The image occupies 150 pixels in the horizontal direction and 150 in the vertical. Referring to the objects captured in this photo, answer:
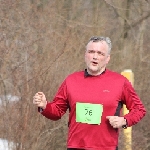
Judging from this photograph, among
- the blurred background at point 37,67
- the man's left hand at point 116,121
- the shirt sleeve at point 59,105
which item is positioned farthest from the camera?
the blurred background at point 37,67

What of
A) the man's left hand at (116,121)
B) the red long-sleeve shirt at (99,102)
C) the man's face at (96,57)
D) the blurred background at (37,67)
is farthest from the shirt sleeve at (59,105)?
the blurred background at (37,67)

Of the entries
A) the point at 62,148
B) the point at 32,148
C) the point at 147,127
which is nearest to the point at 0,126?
the point at 32,148

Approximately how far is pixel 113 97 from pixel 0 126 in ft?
10.5

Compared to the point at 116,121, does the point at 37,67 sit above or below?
above

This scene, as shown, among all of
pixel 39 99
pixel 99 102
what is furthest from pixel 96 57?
pixel 39 99

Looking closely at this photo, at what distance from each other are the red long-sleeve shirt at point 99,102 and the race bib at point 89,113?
0.09 feet

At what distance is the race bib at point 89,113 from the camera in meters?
5.00

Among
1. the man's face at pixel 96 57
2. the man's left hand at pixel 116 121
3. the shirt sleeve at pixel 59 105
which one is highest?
the man's face at pixel 96 57

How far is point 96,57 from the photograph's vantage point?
505 cm

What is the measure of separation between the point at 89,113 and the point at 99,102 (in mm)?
158

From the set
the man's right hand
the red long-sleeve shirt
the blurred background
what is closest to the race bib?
the red long-sleeve shirt

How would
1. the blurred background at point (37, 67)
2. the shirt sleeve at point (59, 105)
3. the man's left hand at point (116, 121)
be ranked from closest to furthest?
the man's left hand at point (116, 121) < the shirt sleeve at point (59, 105) < the blurred background at point (37, 67)

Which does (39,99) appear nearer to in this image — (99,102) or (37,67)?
(99,102)

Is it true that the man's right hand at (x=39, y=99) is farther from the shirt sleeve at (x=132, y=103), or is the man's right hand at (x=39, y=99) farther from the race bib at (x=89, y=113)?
the shirt sleeve at (x=132, y=103)
